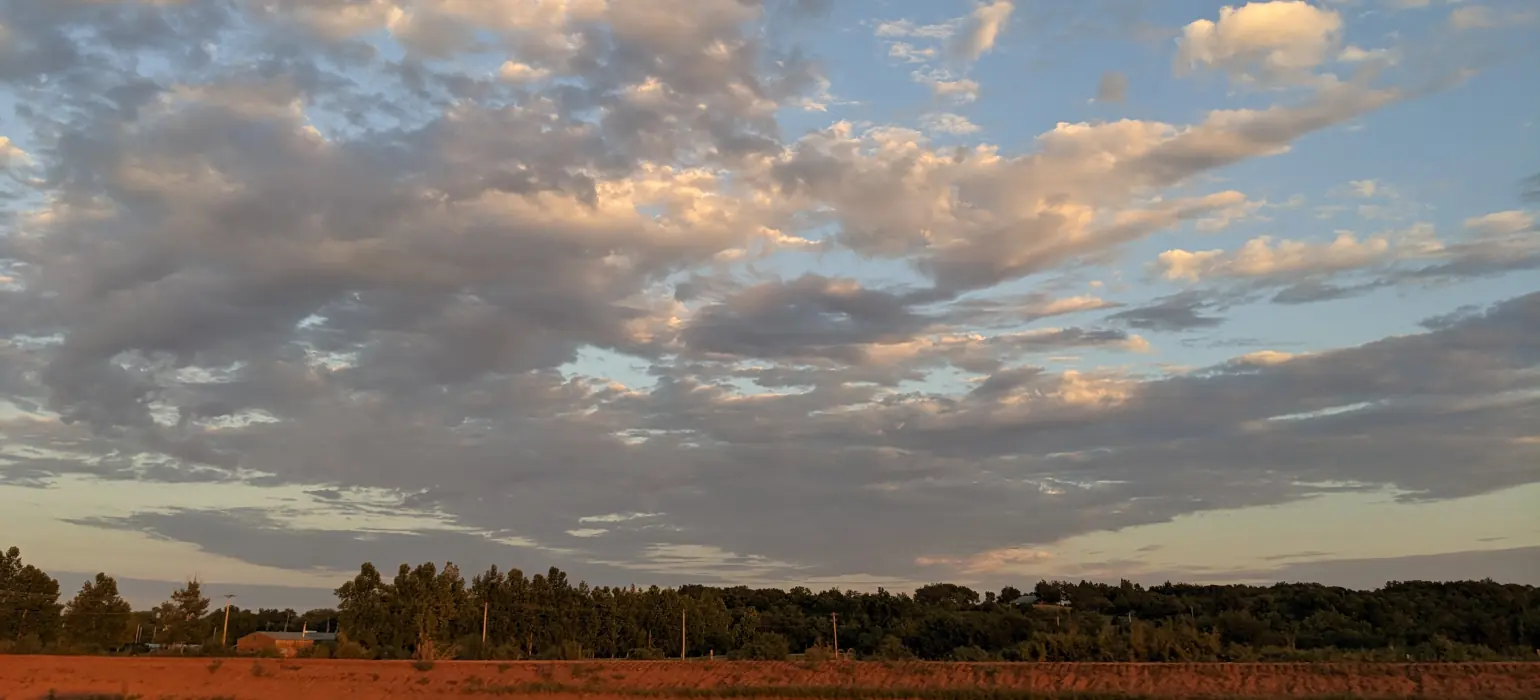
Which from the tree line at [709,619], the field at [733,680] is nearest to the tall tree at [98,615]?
the tree line at [709,619]

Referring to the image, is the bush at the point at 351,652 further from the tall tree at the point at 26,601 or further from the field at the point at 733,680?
the tall tree at the point at 26,601

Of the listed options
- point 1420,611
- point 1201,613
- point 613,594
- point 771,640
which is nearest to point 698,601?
point 613,594

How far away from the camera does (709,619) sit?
80250 millimetres

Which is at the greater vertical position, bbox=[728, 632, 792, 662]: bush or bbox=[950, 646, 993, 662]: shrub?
bbox=[950, 646, 993, 662]: shrub

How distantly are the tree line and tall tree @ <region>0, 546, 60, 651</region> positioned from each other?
9cm

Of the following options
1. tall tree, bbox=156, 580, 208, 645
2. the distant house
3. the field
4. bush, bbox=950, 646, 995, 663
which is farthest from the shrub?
tall tree, bbox=156, 580, 208, 645

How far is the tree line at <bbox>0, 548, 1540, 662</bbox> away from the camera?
59031mm

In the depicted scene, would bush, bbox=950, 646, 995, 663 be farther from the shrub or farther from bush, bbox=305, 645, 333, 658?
bush, bbox=305, 645, 333, 658

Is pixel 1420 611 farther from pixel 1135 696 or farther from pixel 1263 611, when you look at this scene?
pixel 1135 696

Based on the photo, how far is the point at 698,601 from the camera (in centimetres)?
8519

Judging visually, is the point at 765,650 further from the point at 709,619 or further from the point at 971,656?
the point at 709,619

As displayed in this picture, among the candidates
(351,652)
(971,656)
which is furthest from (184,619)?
(971,656)

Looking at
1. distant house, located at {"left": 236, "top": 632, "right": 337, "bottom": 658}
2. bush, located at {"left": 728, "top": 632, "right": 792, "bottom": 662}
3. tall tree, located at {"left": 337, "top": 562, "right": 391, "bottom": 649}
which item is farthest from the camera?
tall tree, located at {"left": 337, "top": 562, "right": 391, "bottom": 649}

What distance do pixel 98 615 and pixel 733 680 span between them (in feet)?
184
